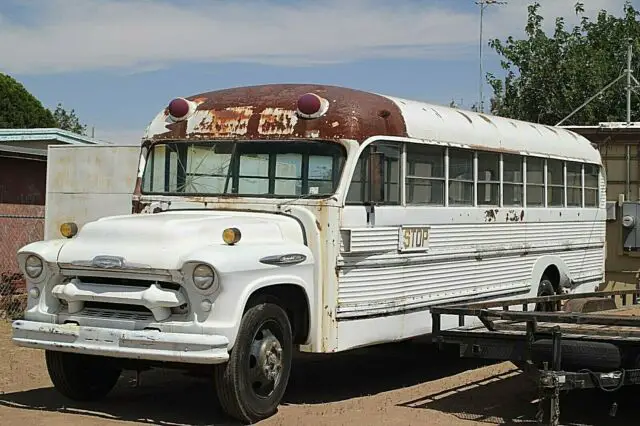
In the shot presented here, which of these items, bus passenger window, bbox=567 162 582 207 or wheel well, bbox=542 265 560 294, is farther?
bus passenger window, bbox=567 162 582 207

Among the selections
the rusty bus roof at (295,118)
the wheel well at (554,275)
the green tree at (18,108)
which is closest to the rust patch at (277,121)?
the rusty bus roof at (295,118)

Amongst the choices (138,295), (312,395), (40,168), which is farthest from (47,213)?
(138,295)

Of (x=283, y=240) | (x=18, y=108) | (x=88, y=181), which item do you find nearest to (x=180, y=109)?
(x=283, y=240)

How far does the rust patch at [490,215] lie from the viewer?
955cm

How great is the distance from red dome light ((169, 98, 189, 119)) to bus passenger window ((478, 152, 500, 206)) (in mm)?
2919

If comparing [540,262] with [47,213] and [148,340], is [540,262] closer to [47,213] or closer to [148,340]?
[148,340]

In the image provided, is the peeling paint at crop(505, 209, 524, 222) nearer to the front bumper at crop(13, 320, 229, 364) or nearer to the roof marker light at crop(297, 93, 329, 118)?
the roof marker light at crop(297, 93, 329, 118)

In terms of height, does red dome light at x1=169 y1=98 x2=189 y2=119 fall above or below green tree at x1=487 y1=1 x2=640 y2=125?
below

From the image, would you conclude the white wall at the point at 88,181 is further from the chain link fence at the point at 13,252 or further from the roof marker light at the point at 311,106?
the roof marker light at the point at 311,106

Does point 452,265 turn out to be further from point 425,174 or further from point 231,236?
point 231,236

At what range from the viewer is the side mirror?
7.96 meters

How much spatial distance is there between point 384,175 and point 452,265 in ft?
4.56

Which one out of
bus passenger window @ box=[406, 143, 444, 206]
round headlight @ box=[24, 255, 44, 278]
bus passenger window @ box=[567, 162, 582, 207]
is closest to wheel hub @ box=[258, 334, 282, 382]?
round headlight @ box=[24, 255, 44, 278]

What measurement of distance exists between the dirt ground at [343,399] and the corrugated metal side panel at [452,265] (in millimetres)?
787
